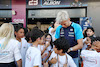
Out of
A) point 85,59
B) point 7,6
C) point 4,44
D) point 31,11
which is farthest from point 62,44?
point 7,6

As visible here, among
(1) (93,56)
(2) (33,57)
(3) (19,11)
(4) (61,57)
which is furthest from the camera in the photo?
Answer: (3) (19,11)

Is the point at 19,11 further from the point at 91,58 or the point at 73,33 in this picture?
the point at 91,58

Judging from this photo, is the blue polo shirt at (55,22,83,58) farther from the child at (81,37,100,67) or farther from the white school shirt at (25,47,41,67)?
the white school shirt at (25,47,41,67)

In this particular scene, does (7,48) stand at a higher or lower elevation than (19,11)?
lower

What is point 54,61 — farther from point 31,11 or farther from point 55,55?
point 31,11

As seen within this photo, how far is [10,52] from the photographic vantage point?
2158mm

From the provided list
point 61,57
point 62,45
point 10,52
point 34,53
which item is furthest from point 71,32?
point 10,52

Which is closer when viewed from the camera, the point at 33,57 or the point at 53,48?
the point at 33,57

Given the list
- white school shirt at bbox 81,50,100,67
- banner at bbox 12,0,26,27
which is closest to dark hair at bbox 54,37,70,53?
white school shirt at bbox 81,50,100,67

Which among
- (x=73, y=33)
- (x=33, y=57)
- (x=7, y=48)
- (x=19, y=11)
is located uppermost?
(x=19, y=11)

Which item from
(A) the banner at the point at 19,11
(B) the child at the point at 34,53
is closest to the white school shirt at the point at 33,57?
(B) the child at the point at 34,53

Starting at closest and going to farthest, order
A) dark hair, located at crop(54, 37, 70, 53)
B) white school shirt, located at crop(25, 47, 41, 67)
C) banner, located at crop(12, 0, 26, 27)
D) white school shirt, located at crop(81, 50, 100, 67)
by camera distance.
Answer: white school shirt, located at crop(25, 47, 41, 67), dark hair, located at crop(54, 37, 70, 53), white school shirt, located at crop(81, 50, 100, 67), banner, located at crop(12, 0, 26, 27)

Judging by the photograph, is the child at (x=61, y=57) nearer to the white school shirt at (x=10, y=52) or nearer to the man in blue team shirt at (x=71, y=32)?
the man in blue team shirt at (x=71, y=32)

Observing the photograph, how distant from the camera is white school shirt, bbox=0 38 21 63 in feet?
7.00
